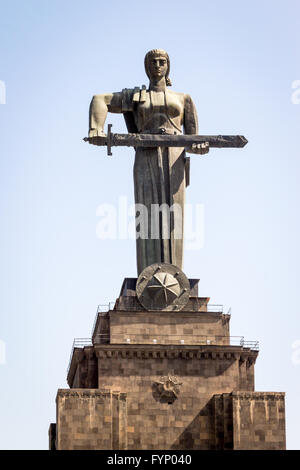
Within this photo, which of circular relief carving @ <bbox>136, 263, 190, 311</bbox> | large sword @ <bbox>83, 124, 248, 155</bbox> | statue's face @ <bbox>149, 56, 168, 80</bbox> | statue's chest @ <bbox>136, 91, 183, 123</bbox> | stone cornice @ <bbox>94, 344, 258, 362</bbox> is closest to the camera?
stone cornice @ <bbox>94, 344, 258, 362</bbox>

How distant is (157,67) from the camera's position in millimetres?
82312

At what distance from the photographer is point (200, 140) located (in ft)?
267

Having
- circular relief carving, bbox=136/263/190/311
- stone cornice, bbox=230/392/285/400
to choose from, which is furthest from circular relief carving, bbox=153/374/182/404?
circular relief carving, bbox=136/263/190/311

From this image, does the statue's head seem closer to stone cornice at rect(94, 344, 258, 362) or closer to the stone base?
stone cornice at rect(94, 344, 258, 362)

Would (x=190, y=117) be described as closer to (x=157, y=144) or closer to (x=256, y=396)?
(x=157, y=144)

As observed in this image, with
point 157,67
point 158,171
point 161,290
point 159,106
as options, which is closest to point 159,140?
point 158,171

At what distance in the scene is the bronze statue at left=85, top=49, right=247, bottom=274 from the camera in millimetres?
80875

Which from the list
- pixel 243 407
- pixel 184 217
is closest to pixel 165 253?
pixel 184 217

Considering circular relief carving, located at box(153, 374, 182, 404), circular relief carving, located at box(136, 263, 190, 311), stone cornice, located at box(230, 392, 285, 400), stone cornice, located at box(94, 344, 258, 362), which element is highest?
circular relief carving, located at box(136, 263, 190, 311)

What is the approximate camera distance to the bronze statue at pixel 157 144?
8088cm

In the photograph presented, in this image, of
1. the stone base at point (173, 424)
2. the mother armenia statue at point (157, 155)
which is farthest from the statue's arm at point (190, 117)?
the stone base at point (173, 424)
